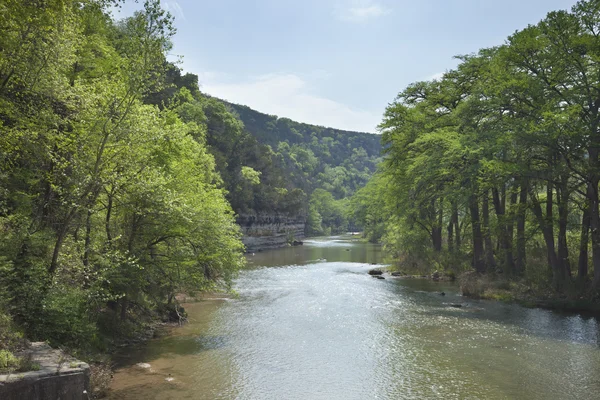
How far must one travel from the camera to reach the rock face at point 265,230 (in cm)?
7475

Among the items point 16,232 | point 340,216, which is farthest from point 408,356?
point 340,216

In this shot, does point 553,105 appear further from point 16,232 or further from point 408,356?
point 16,232

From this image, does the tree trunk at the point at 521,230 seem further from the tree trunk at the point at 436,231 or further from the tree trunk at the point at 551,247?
the tree trunk at the point at 436,231

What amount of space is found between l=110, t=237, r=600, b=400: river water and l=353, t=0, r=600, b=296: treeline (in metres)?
5.40

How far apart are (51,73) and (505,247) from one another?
3009 centimetres

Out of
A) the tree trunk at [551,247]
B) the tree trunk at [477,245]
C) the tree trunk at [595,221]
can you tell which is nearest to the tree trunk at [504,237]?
the tree trunk at [477,245]

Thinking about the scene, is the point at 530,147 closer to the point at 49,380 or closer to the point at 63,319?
the point at 63,319

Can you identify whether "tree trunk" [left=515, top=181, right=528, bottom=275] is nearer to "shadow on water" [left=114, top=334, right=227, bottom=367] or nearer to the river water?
the river water

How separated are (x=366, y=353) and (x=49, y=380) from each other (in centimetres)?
1155

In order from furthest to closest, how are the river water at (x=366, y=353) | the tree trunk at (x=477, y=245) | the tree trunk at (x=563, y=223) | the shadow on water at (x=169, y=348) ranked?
1. the tree trunk at (x=477, y=245)
2. the tree trunk at (x=563, y=223)
3. the shadow on water at (x=169, y=348)
4. the river water at (x=366, y=353)

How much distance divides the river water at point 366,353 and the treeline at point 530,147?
5.40 m

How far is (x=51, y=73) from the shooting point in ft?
43.2

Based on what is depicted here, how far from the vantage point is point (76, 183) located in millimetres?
12883

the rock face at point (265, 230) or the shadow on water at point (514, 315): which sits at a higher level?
the rock face at point (265, 230)
